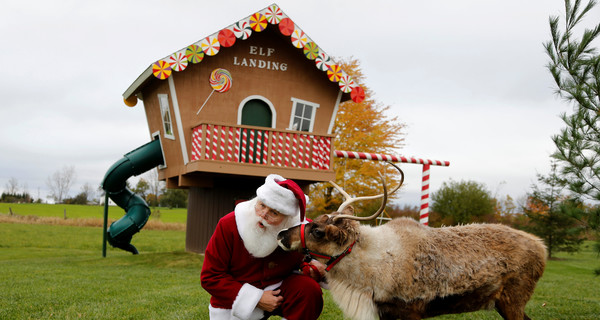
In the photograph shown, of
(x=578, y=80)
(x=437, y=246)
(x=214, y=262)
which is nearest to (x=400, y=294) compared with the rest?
(x=437, y=246)

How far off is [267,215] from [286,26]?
10172 mm

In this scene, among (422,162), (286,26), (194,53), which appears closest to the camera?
(422,162)

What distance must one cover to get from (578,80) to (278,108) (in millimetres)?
8514

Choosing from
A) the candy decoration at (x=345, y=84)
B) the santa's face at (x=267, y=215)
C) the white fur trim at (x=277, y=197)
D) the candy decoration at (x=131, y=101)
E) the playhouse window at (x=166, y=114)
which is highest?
the candy decoration at (x=345, y=84)

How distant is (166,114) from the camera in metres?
14.5

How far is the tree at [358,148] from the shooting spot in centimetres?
2089

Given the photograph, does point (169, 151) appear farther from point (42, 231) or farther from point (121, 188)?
point (42, 231)

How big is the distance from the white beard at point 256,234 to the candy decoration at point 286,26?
9.93m

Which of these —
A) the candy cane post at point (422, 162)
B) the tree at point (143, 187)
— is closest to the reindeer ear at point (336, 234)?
the candy cane post at point (422, 162)

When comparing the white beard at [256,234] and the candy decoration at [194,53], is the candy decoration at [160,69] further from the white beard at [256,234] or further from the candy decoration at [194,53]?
the white beard at [256,234]

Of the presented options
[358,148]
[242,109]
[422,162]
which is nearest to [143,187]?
[358,148]

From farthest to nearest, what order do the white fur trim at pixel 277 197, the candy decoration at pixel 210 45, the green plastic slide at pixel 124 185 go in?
the green plastic slide at pixel 124 185
the candy decoration at pixel 210 45
the white fur trim at pixel 277 197

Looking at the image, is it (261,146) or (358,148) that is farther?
(358,148)

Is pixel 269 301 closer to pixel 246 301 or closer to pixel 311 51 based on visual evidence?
pixel 246 301
